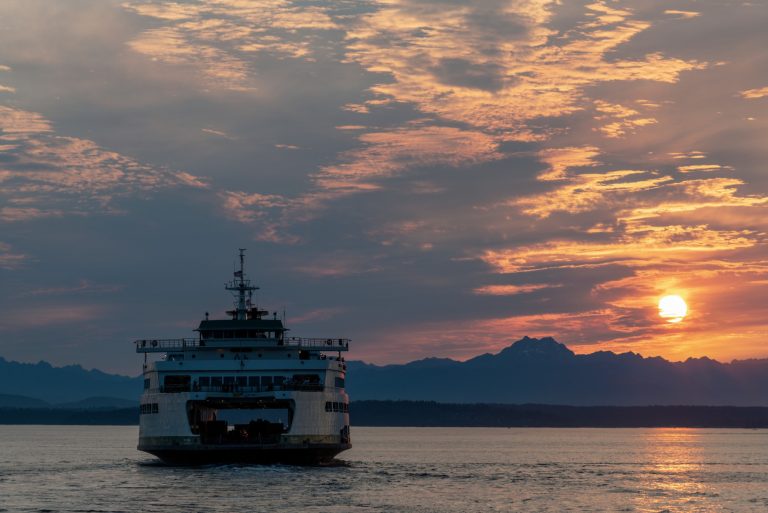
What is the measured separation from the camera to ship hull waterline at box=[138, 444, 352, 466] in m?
81.1

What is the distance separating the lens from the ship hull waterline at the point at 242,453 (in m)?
81.1

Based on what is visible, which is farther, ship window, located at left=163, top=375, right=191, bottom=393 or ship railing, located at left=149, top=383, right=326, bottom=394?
ship window, located at left=163, top=375, right=191, bottom=393

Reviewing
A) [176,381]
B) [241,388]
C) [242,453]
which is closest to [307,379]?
[241,388]

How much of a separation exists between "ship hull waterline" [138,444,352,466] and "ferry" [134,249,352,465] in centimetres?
7

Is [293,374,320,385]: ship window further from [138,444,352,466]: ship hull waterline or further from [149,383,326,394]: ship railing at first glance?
[138,444,352,466]: ship hull waterline

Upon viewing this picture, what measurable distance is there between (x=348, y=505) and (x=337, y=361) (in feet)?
77.6

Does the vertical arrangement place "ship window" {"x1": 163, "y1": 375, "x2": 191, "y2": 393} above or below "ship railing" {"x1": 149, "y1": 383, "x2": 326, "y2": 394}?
above

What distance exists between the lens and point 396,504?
69000 mm

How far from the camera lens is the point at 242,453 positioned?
8100 centimetres

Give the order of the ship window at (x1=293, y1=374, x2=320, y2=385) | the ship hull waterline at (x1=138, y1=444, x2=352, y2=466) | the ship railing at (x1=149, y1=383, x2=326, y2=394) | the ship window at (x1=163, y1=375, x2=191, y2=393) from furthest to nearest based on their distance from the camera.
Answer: the ship window at (x1=293, y1=374, x2=320, y2=385) < the ship window at (x1=163, y1=375, x2=191, y2=393) < the ship railing at (x1=149, y1=383, x2=326, y2=394) < the ship hull waterline at (x1=138, y1=444, x2=352, y2=466)

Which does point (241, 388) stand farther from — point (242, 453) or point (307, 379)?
point (242, 453)

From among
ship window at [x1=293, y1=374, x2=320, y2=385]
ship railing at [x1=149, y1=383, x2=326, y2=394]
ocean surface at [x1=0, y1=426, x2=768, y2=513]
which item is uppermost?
ship window at [x1=293, y1=374, x2=320, y2=385]

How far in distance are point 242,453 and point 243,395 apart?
452 centimetres

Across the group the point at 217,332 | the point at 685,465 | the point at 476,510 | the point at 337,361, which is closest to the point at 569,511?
the point at 476,510
